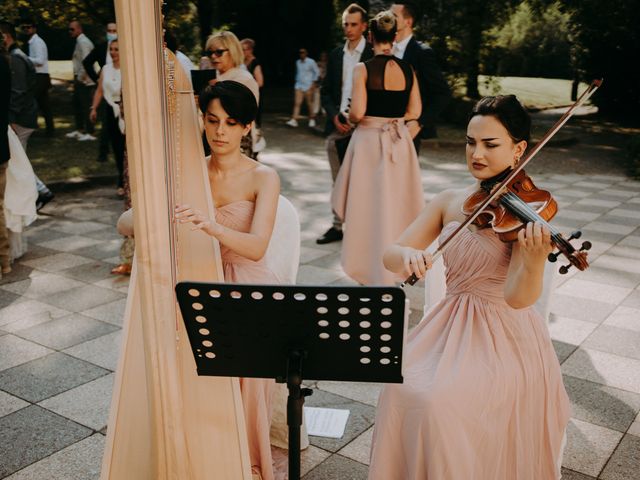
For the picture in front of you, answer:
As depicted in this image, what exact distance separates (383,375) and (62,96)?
18570mm

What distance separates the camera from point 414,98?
4.98m

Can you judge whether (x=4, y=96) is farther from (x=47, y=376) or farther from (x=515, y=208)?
(x=515, y=208)

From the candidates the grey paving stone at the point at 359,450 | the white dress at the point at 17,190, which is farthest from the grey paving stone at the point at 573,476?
the white dress at the point at 17,190

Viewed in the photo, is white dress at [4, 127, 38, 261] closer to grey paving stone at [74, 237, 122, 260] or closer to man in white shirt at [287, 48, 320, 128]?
grey paving stone at [74, 237, 122, 260]

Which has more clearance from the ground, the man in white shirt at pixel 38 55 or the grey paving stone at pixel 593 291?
the man in white shirt at pixel 38 55

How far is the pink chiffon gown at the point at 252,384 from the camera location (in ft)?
8.64

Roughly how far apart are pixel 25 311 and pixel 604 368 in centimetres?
378

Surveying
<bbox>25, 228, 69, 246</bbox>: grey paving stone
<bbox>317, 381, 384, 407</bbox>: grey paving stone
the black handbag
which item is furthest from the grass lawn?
<bbox>317, 381, 384, 407</bbox>: grey paving stone

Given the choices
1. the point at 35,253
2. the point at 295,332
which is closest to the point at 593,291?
the point at 295,332

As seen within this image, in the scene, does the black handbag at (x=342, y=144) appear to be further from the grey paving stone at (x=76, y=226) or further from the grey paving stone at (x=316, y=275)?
the grey paving stone at (x=76, y=226)

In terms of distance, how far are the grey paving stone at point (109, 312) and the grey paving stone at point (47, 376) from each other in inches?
22.8

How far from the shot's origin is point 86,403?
134 inches

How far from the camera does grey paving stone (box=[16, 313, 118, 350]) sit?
163 inches

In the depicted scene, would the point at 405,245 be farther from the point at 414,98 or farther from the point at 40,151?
the point at 40,151
